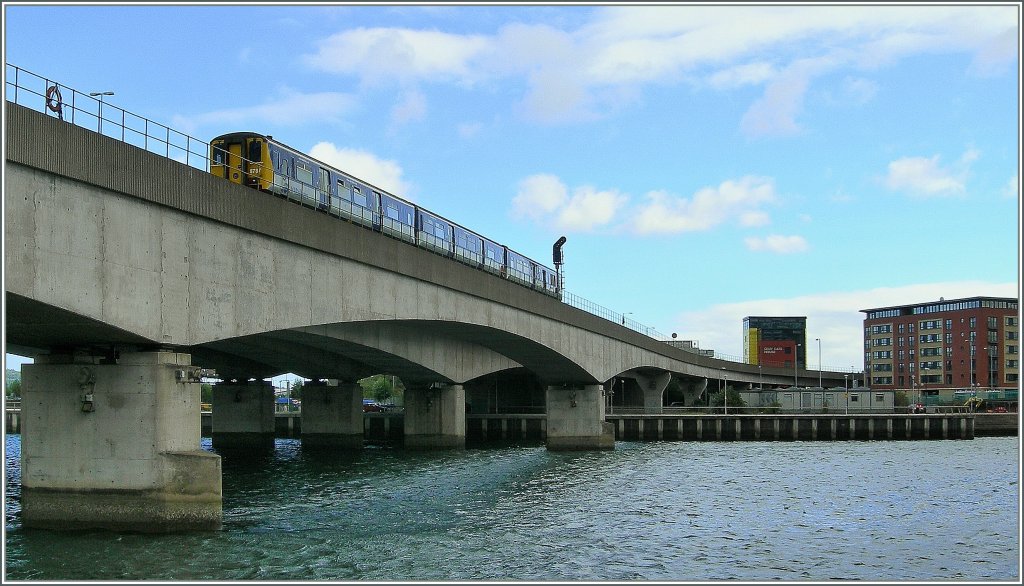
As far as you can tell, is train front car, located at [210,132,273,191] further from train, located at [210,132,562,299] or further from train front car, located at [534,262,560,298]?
train front car, located at [534,262,560,298]

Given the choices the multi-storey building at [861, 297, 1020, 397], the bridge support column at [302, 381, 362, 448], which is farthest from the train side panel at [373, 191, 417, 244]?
the multi-storey building at [861, 297, 1020, 397]

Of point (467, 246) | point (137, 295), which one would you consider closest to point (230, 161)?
point (137, 295)

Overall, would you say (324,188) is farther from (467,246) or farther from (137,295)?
(467,246)

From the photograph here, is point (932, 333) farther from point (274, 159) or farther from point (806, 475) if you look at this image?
point (274, 159)

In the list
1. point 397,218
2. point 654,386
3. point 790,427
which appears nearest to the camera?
point 397,218

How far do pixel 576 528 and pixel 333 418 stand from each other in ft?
152

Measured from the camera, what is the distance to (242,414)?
245ft

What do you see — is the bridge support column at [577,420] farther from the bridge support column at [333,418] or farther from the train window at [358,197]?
the train window at [358,197]

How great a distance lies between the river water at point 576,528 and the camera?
73.9 ft

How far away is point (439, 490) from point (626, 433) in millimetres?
47271

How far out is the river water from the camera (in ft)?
73.9

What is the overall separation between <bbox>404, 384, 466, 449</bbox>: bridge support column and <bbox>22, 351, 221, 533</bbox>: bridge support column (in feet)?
145

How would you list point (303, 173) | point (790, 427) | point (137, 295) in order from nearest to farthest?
1. point (137, 295)
2. point (303, 173)
3. point (790, 427)

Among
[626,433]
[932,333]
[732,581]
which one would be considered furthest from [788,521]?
[932,333]
